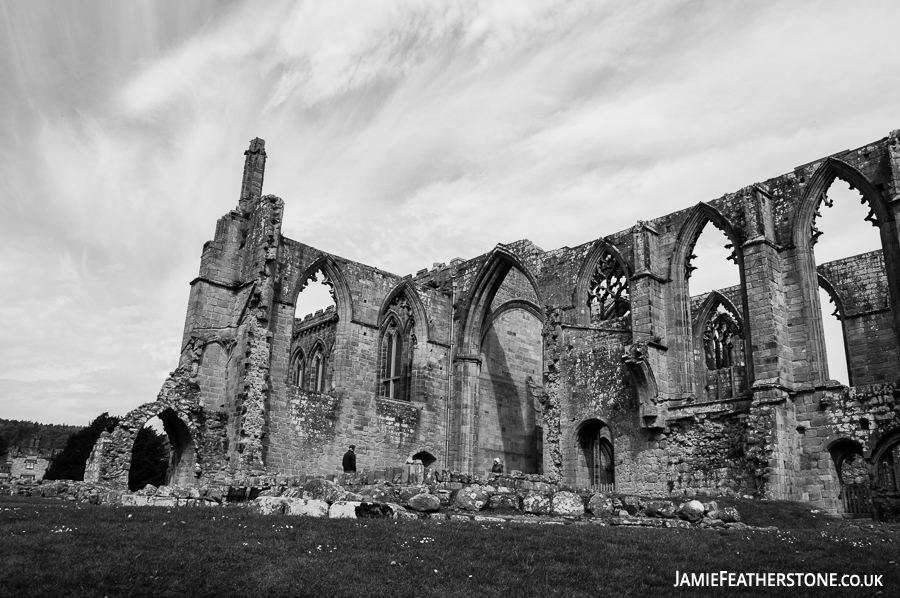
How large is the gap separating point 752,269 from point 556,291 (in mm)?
6451

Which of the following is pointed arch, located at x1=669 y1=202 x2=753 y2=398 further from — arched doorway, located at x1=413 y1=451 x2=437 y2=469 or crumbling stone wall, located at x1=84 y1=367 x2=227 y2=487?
crumbling stone wall, located at x1=84 y1=367 x2=227 y2=487

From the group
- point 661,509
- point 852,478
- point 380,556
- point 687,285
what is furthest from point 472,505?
point 852,478

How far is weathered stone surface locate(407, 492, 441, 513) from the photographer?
446 inches

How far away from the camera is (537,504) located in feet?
39.5

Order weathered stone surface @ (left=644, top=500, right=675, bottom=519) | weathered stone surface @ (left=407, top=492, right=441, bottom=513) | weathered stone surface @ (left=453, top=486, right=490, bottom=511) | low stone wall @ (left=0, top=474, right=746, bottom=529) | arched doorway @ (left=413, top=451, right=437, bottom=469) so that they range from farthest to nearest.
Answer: arched doorway @ (left=413, top=451, right=437, bottom=469), weathered stone surface @ (left=453, top=486, right=490, bottom=511), weathered stone surface @ (left=644, top=500, right=675, bottom=519), weathered stone surface @ (left=407, top=492, right=441, bottom=513), low stone wall @ (left=0, top=474, right=746, bottom=529)

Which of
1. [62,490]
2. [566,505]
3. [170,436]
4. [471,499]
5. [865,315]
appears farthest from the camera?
[865,315]

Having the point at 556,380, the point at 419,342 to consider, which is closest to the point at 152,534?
the point at 556,380

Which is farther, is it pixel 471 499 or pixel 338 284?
pixel 338 284

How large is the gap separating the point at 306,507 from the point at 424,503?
178 centimetres

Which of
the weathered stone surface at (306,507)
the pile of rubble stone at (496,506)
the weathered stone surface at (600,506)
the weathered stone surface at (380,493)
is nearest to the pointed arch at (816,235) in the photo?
the pile of rubble stone at (496,506)

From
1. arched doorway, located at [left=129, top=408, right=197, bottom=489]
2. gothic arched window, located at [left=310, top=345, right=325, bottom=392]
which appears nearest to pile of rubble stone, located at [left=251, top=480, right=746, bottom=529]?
arched doorway, located at [left=129, top=408, right=197, bottom=489]

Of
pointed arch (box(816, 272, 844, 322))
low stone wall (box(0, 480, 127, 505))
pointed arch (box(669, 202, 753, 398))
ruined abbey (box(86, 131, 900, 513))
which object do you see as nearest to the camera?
low stone wall (box(0, 480, 127, 505))

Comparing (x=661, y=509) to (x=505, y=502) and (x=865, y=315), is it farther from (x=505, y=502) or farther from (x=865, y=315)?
(x=865, y=315)

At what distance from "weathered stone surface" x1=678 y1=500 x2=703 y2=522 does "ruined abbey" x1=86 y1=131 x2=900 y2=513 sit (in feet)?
20.5
